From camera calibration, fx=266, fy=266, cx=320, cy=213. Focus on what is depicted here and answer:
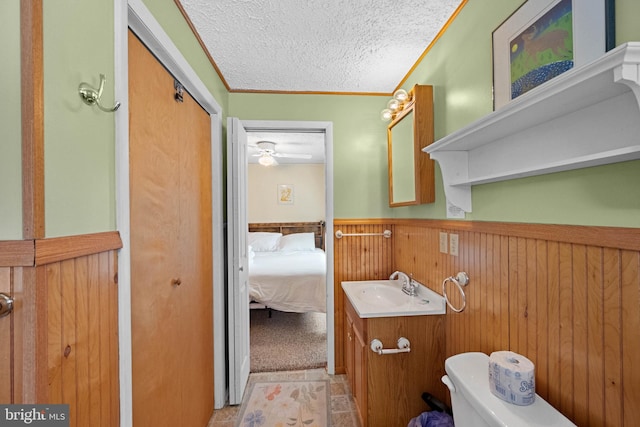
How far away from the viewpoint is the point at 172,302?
4.13 feet

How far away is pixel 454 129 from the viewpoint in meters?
1.42

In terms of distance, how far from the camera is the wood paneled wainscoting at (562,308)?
0.70 m

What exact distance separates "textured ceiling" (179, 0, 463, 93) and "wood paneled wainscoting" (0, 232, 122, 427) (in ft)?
4.08

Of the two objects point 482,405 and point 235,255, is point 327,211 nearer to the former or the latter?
point 235,255

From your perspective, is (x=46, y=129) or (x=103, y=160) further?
(x=103, y=160)

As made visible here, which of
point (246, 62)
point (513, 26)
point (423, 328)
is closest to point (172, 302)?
point (423, 328)

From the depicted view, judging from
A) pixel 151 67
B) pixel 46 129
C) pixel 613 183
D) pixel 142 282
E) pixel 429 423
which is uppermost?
pixel 151 67

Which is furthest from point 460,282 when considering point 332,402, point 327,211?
point 332,402

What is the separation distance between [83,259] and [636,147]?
1.35 metres

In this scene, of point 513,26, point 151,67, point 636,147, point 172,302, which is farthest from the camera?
point 172,302

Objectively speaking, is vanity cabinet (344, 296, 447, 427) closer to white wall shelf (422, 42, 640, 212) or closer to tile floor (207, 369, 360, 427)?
tile floor (207, 369, 360, 427)

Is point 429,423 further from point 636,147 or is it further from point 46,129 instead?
point 46,129

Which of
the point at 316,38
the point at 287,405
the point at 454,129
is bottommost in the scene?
the point at 287,405

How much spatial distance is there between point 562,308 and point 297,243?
3.77 metres
